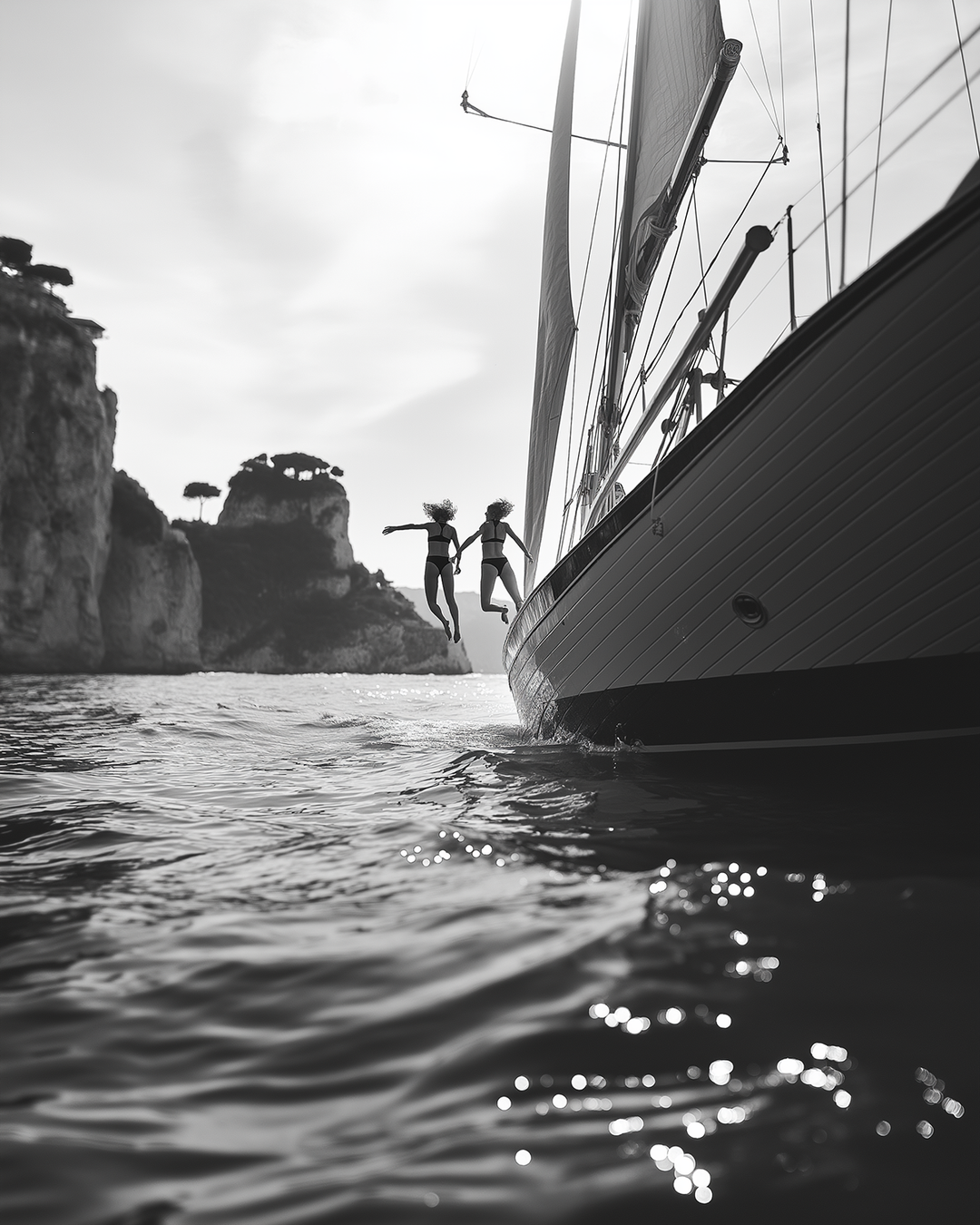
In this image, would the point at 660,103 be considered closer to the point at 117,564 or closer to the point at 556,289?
the point at 556,289

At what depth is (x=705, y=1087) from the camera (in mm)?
1189

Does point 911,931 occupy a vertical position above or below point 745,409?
below

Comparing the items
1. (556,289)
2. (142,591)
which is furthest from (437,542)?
(142,591)

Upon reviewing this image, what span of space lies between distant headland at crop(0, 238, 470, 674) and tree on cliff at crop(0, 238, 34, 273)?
0.10 metres

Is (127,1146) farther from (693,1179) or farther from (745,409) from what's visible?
(745,409)

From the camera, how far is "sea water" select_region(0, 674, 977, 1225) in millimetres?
999

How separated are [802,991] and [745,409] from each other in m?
3.25

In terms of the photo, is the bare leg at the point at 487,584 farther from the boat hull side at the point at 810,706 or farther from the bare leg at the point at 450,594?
the boat hull side at the point at 810,706

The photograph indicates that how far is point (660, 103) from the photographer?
23.8 feet

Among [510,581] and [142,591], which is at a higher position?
[142,591]

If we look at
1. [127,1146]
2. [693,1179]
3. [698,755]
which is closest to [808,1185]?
[693,1179]

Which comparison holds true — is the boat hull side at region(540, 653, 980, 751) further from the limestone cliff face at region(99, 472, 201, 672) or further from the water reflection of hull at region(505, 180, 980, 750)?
the limestone cliff face at region(99, 472, 201, 672)

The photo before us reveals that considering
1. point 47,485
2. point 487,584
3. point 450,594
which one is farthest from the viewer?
point 47,485

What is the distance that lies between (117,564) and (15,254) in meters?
23.9
